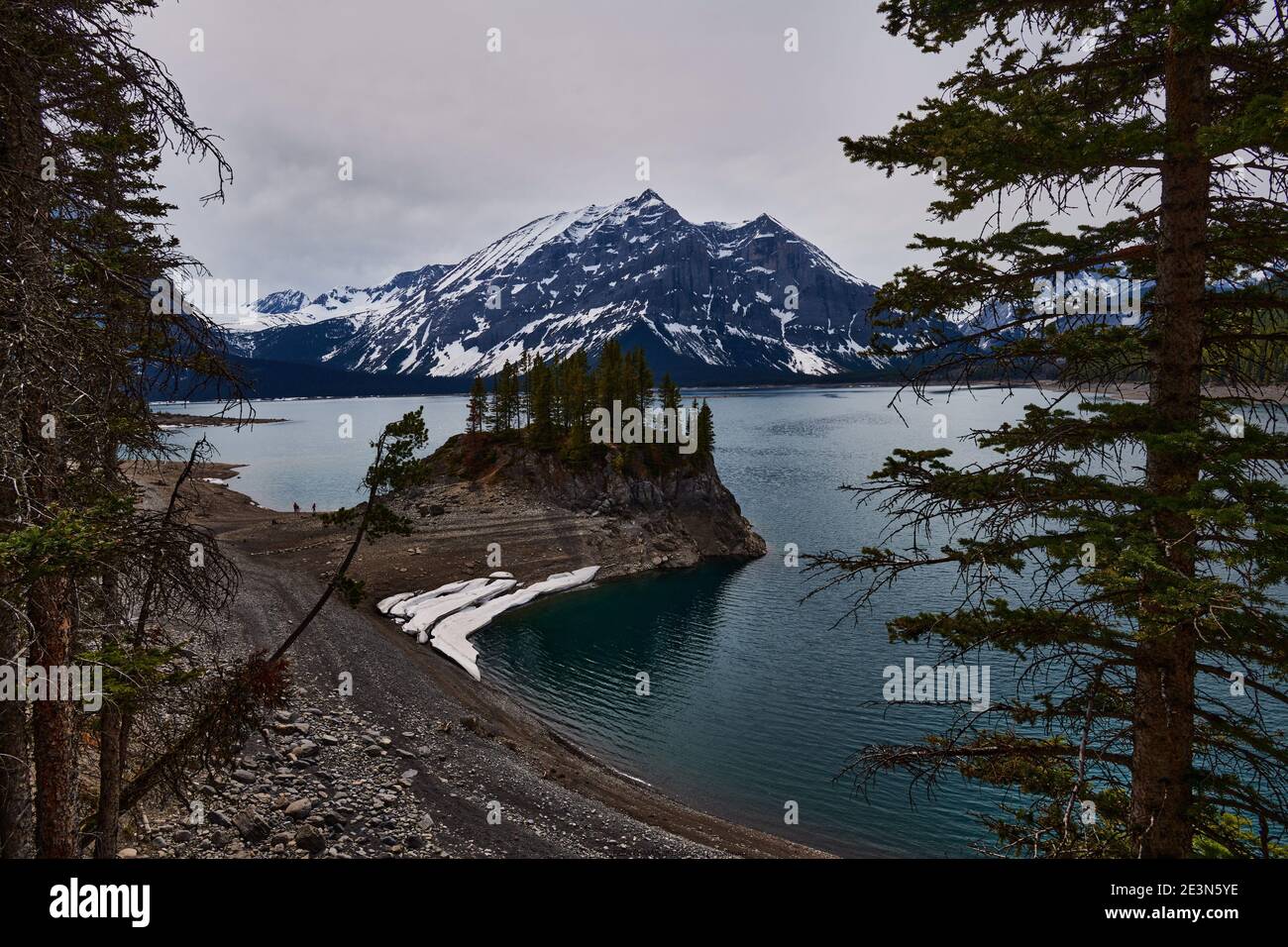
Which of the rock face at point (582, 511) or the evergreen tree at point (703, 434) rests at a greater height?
the evergreen tree at point (703, 434)

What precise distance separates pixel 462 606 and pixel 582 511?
63.4 feet

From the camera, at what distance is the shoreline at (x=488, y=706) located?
62.1 feet

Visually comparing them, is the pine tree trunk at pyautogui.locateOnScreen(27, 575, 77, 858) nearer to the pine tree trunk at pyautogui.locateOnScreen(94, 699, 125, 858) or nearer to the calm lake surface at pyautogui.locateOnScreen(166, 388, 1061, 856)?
the pine tree trunk at pyautogui.locateOnScreen(94, 699, 125, 858)

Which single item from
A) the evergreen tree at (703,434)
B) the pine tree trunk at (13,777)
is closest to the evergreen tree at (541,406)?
the evergreen tree at (703,434)

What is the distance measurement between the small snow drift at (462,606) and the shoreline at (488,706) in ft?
2.69

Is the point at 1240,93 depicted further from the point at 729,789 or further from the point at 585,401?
the point at 585,401

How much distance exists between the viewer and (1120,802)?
7.10m

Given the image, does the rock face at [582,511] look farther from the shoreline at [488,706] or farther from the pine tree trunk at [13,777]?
the pine tree trunk at [13,777]

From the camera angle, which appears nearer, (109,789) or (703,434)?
(109,789)

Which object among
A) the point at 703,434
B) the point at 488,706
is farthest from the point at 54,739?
the point at 703,434

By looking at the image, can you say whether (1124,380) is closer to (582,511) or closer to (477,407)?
(582,511)

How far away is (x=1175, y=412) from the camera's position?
19.7 feet

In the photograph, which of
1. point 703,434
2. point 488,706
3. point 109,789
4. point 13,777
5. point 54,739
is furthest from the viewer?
point 703,434

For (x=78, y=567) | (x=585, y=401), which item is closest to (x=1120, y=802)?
(x=78, y=567)
